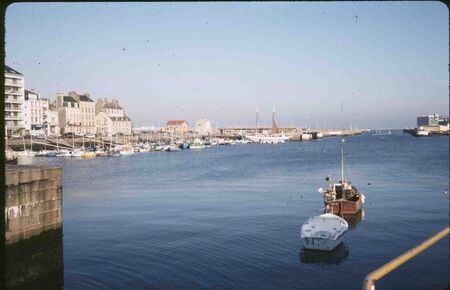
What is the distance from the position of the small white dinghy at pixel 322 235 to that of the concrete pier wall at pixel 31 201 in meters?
13.4

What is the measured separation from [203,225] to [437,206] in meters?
21.9

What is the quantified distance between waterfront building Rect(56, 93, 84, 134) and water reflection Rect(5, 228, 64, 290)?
136m

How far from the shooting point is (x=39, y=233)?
16109mm

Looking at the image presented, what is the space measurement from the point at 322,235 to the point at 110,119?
149 metres


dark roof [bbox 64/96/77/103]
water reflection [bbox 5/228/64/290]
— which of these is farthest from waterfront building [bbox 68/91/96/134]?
water reflection [bbox 5/228/64/290]

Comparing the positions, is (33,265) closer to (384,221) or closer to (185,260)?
(185,260)

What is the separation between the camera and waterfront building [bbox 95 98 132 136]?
15962 centimetres

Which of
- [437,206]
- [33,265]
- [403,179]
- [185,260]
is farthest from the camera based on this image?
[403,179]

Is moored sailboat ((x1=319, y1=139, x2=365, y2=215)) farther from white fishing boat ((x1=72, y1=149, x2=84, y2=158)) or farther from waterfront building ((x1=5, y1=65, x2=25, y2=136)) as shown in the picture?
waterfront building ((x1=5, y1=65, x2=25, y2=136))

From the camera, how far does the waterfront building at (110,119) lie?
524 feet

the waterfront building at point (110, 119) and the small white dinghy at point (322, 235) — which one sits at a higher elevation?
the waterfront building at point (110, 119)

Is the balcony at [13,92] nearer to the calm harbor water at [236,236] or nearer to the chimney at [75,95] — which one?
the chimney at [75,95]

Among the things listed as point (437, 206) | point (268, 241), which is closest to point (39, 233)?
point (268, 241)

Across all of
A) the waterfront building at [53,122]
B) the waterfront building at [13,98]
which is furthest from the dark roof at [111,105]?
the waterfront building at [13,98]
